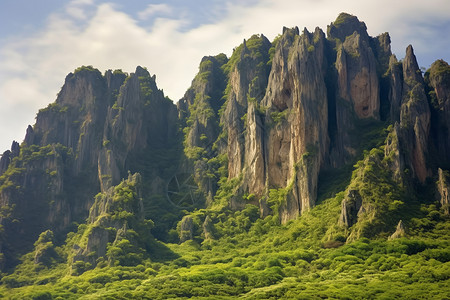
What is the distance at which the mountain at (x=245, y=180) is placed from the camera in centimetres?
9475

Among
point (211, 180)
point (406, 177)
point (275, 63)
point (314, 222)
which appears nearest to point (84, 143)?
point (211, 180)

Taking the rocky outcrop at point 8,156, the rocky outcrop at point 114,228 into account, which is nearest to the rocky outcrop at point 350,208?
the rocky outcrop at point 114,228

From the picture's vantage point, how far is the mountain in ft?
311

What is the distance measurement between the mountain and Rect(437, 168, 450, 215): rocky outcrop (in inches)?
13.8

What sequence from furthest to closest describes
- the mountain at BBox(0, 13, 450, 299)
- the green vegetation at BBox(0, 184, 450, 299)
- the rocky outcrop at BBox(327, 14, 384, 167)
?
the rocky outcrop at BBox(327, 14, 384, 167) < the mountain at BBox(0, 13, 450, 299) < the green vegetation at BBox(0, 184, 450, 299)

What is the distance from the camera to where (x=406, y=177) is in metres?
103

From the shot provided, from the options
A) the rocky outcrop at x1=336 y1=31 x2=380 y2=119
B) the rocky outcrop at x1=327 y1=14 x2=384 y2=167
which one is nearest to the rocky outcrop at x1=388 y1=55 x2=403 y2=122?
the rocky outcrop at x1=336 y1=31 x2=380 y2=119

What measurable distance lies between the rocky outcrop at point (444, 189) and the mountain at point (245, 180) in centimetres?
35

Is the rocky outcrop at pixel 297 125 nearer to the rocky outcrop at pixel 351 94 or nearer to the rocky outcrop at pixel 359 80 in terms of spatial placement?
the rocky outcrop at pixel 351 94

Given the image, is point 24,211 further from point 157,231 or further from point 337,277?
point 337,277

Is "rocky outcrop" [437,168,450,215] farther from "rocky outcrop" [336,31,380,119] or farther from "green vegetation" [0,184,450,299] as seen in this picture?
"rocky outcrop" [336,31,380,119]

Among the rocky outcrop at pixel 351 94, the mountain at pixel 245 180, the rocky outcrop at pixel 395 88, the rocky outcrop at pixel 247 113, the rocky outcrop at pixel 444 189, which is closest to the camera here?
the mountain at pixel 245 180

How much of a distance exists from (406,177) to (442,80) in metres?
19.9

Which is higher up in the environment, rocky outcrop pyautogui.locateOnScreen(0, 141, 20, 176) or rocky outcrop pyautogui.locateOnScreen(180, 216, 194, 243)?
rocky outcrop pyautogui.locateOnScreen(0, 141, 20, 176)
